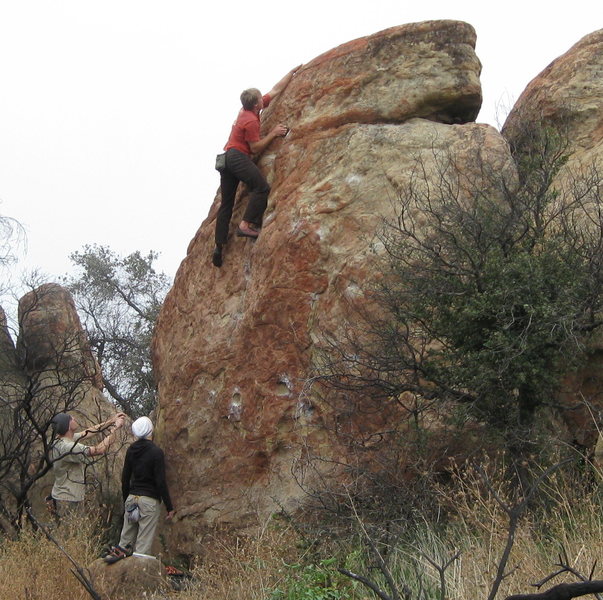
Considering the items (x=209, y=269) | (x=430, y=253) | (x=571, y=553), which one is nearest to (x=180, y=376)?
(x=209, y=269)

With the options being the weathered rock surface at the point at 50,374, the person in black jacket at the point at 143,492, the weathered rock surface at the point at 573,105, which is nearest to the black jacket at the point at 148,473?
the person in black jacket at the point at 143,492

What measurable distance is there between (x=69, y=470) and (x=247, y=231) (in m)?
3.34

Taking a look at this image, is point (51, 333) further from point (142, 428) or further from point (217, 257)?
point (142, 428)

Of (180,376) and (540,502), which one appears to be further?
(180,376)

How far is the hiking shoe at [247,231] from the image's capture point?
10125mm

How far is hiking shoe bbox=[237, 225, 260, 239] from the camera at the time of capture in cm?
1012

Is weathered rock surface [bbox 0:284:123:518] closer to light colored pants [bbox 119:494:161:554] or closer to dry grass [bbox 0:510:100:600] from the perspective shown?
light colored pants [bbox 119:494:161:554]

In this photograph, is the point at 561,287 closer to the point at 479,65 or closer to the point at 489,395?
the point at 489,395

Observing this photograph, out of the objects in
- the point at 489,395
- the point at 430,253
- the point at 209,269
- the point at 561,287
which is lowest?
the point at 489,395

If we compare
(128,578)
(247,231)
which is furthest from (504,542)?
(247,231)

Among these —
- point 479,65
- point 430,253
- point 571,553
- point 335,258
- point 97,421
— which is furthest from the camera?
point 97,421

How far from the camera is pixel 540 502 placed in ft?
23.4

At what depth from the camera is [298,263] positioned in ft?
31.0

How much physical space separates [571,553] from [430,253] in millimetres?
3129
